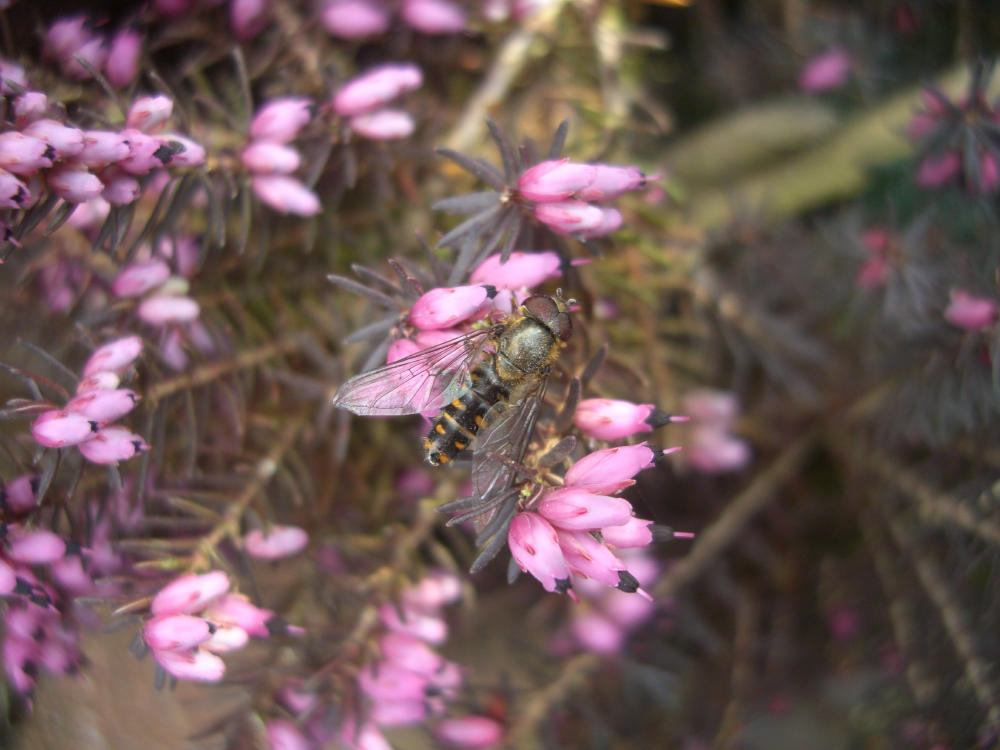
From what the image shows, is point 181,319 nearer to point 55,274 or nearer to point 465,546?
point 55,274

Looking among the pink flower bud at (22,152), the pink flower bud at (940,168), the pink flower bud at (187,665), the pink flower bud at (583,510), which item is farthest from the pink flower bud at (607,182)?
the pink flower bud at (940,168)

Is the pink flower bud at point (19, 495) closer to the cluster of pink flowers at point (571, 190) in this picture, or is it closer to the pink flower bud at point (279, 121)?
the pink flower bud at point (279, 121)

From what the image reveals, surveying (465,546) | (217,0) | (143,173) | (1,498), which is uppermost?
(217,0)

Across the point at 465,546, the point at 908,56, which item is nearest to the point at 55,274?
the point at 465,546

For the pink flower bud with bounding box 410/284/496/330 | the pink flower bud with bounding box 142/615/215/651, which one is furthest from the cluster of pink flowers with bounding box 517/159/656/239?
the pink flower bud with bounding box 142/615/215/651

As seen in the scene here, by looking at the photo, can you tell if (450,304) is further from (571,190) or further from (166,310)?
(166,310)

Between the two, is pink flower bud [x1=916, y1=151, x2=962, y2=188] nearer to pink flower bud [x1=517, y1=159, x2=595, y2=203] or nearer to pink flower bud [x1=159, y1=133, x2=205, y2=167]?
pink flower bud [x1=517, y1=159, x2=595, y2=203]
